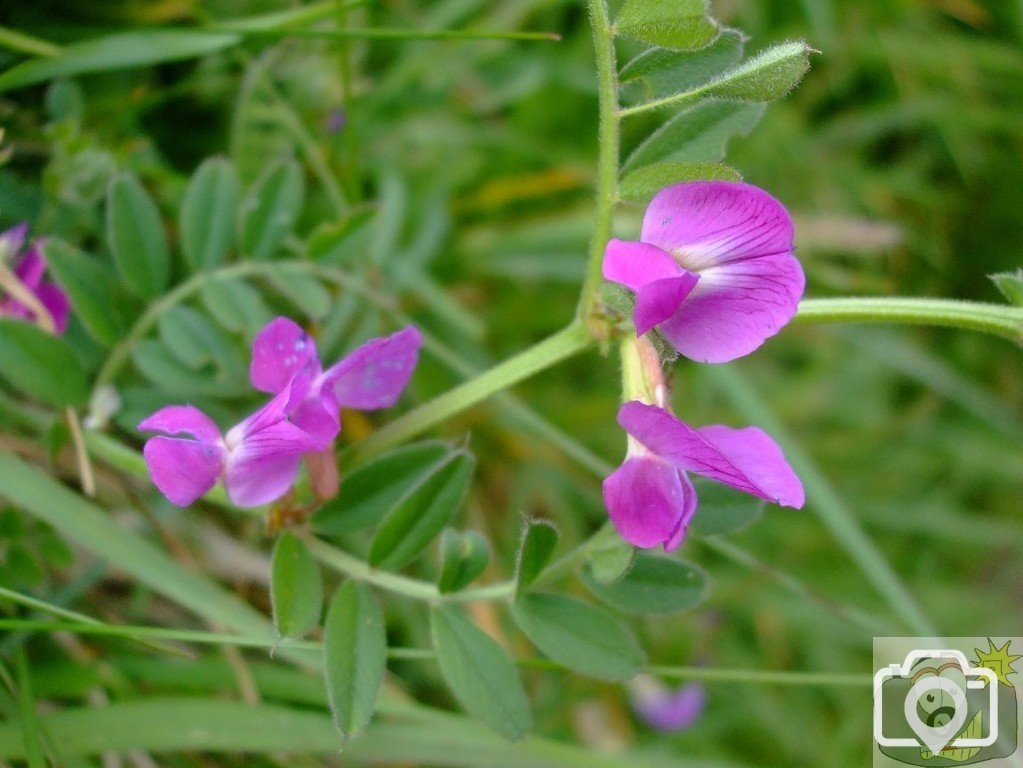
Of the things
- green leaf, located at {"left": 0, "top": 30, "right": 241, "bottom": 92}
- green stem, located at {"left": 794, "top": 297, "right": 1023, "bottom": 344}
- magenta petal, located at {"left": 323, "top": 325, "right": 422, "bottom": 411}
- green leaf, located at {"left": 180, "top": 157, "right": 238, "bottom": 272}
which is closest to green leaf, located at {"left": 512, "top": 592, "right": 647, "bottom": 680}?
magenta petal, located at {"left": 323, "top": 325, "right": 422, "bottom": 411}

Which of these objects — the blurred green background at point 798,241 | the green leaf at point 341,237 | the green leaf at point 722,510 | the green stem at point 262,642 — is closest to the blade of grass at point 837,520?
the blurred green background at point 798,241

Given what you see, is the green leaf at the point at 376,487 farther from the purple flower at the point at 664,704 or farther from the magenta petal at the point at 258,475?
the purple flower at the point at 664,704

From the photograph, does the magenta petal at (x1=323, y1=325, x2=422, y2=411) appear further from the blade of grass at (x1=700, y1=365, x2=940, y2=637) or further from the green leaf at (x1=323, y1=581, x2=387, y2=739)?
the blade of grass at (x1=700, y1=365, x2=940, y2=637)

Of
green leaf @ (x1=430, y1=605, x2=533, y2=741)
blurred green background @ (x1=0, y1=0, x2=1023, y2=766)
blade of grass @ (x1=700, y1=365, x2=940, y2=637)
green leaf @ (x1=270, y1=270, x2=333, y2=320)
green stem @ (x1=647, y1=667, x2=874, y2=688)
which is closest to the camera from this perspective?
green leaf @ (x1=430, y1=605, x2=533, y2=741)

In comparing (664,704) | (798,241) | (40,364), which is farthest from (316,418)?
(664,704)

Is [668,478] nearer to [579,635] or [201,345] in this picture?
[579,635]

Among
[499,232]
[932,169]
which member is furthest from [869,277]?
[499,232]
